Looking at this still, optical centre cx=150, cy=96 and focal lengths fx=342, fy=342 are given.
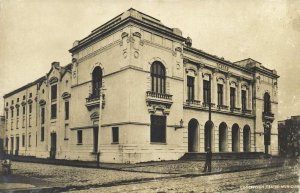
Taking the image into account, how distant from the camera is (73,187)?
1188 cm

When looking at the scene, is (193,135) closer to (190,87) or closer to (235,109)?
(190,87)

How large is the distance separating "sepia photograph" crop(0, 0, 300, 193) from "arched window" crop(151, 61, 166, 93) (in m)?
0.08

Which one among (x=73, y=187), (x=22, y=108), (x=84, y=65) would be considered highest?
(x=84, y=65)

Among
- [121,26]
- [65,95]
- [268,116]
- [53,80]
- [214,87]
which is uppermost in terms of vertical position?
[121,26]

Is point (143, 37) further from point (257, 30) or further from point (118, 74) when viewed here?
point (257, 30)

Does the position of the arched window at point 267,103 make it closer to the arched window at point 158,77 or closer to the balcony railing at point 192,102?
the balcony railing at point 192,102

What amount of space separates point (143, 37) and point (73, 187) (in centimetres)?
1529

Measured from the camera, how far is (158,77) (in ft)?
86.4

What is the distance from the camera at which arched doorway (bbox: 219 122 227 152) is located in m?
33.7

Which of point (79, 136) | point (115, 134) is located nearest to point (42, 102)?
point (79, 136)

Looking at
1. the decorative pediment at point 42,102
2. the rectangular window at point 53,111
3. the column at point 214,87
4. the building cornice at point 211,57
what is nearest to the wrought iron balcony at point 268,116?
the building cornice at point 211,57

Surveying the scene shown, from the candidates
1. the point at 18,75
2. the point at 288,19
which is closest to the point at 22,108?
the point at 18,75

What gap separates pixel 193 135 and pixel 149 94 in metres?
7.64

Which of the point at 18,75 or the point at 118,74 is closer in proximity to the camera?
the point at 18,75
